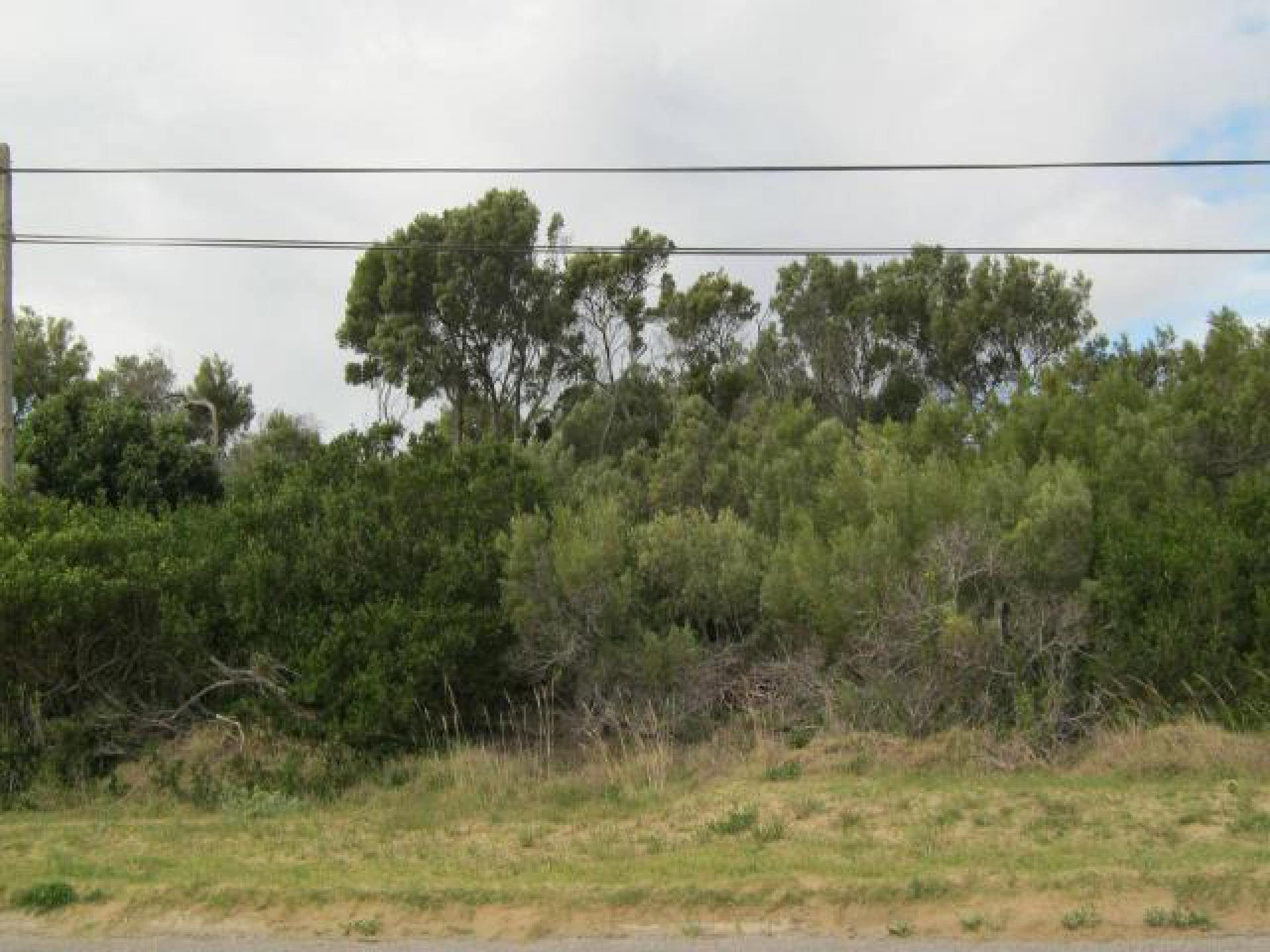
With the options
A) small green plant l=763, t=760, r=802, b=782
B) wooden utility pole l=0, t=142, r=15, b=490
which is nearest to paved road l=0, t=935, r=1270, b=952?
small green plant l=763, t=760, r=802, b=782

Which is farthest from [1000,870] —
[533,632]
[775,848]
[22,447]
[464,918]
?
[22,447]

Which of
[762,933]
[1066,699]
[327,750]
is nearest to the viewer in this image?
[762,933]

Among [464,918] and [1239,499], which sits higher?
[1239,499]

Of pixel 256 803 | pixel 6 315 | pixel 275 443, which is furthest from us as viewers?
pixel 275 443

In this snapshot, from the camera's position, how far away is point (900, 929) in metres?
6.48

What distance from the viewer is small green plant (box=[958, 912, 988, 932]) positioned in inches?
255

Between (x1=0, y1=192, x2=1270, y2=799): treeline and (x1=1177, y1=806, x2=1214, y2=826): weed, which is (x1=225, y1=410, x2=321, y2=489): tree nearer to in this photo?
(x1=0, y1=192, x2=1270, y2=799): treeline

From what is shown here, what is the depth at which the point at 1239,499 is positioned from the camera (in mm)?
12172

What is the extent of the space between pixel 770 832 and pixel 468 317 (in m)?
26.8

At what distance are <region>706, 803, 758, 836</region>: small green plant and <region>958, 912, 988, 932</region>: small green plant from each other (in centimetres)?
255

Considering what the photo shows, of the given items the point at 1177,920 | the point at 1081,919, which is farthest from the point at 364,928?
the point at 1177,920

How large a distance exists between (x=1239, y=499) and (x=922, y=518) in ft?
10.7

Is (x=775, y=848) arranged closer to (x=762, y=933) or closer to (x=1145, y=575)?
(x=762, y=933)

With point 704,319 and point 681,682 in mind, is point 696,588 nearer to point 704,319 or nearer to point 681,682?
point 681,682
